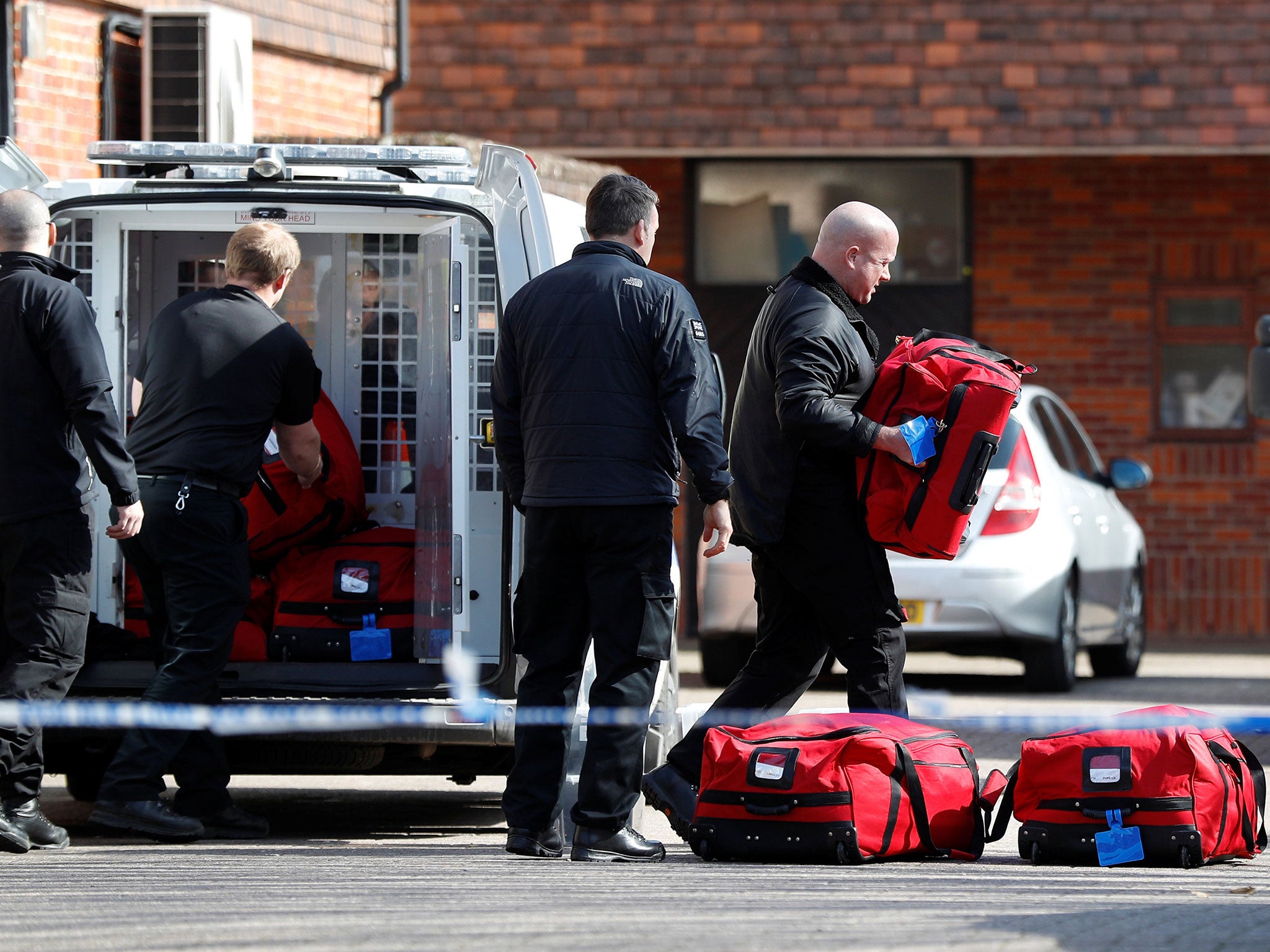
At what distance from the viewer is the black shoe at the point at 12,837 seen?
6133mm

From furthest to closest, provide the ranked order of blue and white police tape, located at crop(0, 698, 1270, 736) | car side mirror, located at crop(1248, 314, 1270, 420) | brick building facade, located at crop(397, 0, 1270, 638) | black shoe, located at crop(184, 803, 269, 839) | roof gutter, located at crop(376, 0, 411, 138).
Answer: brick building facade, located at crop(397, 0, 1270, 638), roof gutter, located at crop(376, 0, 411, 138), car side mirror, located at crop(1248, 314, 1270, 420), black shoe, located at crop(184, 803, 269, 839), blue and white police tape, located at crop(0, 698, 1270, 736)

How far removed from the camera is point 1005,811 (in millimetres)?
5977

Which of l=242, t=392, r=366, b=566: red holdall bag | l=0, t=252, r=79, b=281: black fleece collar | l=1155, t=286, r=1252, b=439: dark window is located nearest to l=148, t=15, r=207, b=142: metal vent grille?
l=242, t=392, r=366, b=566: red holdall bag

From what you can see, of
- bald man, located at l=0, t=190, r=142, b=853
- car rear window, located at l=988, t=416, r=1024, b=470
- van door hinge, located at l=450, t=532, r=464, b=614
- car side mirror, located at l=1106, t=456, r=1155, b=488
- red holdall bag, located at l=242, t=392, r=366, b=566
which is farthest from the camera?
car side mirror, located at l=1106, t=456, r=1155, b=488

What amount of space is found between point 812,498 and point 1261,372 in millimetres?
3430

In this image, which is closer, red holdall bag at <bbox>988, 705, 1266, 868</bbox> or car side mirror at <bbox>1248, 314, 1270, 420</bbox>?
red holdall bag at <bbox>988, 705, 1266, 868</bbox>

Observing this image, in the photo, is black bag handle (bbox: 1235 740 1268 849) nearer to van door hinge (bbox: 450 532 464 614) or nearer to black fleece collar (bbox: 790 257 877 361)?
black fleece collar (bbox: 790 257 877 361)

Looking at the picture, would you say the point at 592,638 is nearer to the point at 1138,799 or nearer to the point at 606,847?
the point at 606,847

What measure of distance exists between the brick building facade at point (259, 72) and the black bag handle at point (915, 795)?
6.32 metres

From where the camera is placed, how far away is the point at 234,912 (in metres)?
4.99

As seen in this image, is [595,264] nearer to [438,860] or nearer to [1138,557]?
[438,860]

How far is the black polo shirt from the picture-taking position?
6.54m

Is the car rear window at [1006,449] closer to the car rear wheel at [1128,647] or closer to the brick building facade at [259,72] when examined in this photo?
the car rear wheel at [1128,647]

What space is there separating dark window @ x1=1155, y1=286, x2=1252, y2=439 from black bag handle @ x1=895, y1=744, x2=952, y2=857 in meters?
9.68
